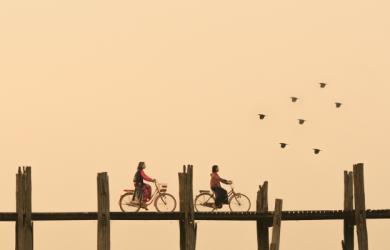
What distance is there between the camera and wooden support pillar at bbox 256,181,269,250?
27.6 m

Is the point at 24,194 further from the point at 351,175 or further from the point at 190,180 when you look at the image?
the point at 351,175

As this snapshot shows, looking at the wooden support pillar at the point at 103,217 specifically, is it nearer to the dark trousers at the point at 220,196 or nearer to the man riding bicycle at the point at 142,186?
the man riding bicycle at the point at 142,186

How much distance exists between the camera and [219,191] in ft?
100

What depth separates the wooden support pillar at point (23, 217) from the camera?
88.8 feet

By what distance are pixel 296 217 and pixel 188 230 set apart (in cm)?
234

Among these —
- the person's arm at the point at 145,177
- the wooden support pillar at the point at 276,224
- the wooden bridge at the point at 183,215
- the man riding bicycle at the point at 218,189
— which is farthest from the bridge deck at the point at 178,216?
the person's arm at the point at 145,177

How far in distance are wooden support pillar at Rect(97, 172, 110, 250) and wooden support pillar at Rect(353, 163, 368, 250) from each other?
5.36 metres

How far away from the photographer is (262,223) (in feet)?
90.6

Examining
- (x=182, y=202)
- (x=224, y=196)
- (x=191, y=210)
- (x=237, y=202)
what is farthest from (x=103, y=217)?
(x=237, y=202)

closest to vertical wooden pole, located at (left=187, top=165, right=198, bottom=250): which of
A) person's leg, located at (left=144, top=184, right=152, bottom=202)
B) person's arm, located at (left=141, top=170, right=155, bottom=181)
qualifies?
person's arm, located at (left=141, top=170, right=155, bottom=181)

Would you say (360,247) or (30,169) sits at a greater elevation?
(30,169)

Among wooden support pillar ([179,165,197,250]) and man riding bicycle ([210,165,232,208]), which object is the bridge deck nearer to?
wooden support pillar ([179,165,197,250])

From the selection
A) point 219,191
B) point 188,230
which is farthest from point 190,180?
point 219,191

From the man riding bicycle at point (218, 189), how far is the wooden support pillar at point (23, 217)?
4954 millimetres
